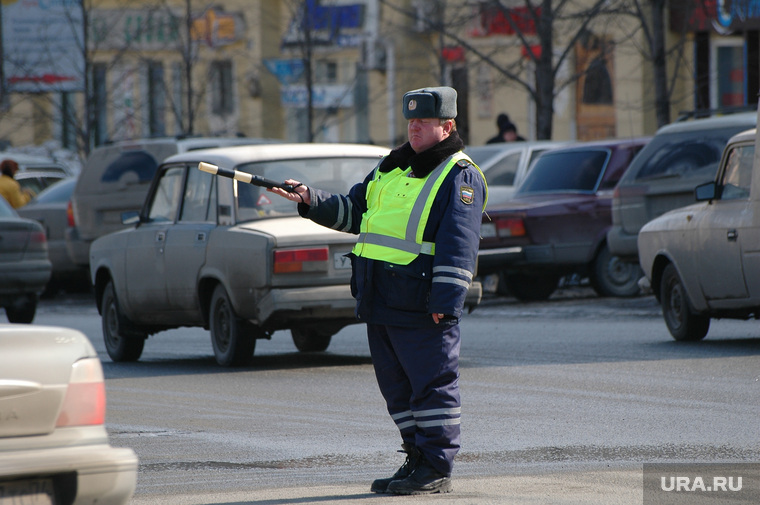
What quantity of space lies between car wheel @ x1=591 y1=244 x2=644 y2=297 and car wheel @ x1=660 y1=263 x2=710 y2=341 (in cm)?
460

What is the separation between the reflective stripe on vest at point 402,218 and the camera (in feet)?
20.8

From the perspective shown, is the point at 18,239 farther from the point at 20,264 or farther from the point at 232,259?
the point at 232,259

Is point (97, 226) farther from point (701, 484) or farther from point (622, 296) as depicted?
point (701, 484)

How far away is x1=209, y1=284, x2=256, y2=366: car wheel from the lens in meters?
11.2

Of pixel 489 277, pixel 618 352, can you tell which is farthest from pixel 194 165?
pixel 489 277

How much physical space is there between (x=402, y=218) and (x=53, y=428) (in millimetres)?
2126

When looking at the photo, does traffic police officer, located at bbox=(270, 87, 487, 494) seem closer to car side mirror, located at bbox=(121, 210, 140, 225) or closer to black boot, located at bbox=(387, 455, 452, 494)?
black boot, located at bbox=(387, 455, 452, 494)

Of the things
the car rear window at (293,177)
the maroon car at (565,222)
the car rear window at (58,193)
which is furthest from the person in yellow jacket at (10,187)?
the car rear window at (293,177)

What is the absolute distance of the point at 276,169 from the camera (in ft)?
37.6

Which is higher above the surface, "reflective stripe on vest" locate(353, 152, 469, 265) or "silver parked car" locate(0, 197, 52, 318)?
"reflective stripe on vest" locate(353, 152, 469, 265)

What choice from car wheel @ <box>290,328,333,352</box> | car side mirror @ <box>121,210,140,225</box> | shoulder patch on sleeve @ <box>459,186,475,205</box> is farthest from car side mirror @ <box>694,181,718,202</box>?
shoulder patch on sleeve @ <box>459,186,475,205</box>

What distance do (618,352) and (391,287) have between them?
220 inches

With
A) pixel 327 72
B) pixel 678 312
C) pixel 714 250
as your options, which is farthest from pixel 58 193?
pixel 327 72

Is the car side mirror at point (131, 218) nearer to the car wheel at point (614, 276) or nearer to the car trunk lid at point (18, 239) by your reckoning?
the car trunk lid at point (18, 239)
